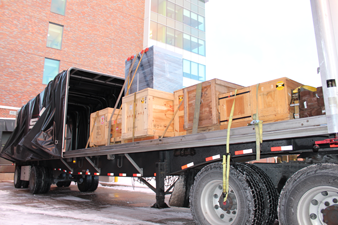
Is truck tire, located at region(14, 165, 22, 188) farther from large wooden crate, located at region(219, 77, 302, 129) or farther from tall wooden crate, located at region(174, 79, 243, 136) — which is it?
large wooden crate, located at region(219, 77, 302, 129)

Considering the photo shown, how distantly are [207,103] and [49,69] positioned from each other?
21436 mm

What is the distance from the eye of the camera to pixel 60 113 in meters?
7.96

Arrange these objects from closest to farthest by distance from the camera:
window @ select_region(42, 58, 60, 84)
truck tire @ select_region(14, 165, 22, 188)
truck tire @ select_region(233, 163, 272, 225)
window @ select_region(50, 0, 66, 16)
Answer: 1. truck tire @ select_region(233, 163, 272, 225)
2. truck tire @ select_region(14, 165, 22, 188)
3. window @ select_region(42, 58, 60, 84)
4. window @ select_region(50, 0, 66, 16)

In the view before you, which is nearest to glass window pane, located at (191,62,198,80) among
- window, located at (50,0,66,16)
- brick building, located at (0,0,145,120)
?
brick building, located at (0,0,145,120)

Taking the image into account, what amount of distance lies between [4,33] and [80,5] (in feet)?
22.7

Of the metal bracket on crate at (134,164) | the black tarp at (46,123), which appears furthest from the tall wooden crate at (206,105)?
the black tarp at (46,123)

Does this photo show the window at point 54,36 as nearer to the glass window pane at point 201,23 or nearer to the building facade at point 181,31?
the building facade at point 181,31

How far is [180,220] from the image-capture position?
561cm

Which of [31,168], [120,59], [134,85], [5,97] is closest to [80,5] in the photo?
[120,59]

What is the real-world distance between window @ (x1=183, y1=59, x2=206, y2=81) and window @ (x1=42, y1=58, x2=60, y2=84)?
39.6ft

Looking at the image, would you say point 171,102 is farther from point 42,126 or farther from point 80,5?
point 80,5

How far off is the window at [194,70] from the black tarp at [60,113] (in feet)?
60.6

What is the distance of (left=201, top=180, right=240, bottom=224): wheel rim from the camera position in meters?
3.83

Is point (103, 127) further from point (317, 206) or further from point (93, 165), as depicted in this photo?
point (317, 206)
